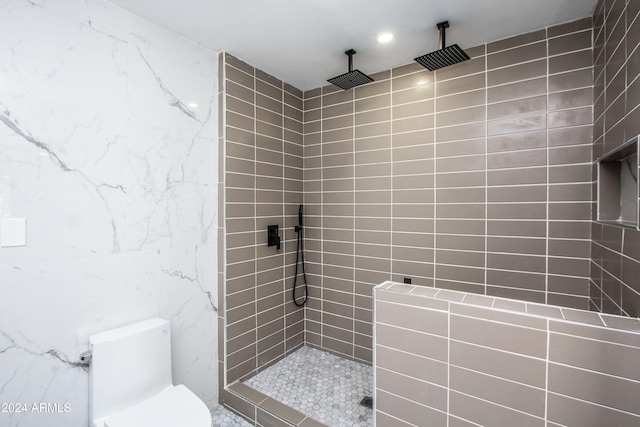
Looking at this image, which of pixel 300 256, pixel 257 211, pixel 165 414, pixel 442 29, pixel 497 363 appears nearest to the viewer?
pixel 497 363

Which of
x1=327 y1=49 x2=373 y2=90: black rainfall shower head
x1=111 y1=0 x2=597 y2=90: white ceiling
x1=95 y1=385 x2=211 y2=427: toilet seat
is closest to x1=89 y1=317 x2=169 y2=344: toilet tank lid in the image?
x1=95 y1=385 x2=211 y2=427: toilet seat

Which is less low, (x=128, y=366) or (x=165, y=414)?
(x=128, y=366)

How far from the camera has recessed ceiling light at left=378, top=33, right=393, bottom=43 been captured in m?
1.86

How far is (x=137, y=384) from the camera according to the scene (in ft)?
4.90

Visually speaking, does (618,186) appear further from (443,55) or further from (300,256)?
(300,256)

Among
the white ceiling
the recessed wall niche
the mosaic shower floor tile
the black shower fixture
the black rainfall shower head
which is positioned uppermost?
the white ceiling

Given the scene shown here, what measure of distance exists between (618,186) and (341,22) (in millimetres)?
1744

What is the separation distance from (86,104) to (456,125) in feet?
7.41

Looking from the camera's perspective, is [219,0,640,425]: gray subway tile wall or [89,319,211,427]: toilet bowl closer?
[89,319,211,427]: toilet bowl

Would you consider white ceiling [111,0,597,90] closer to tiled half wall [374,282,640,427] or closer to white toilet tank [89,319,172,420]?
tiled half wall [374,282,640,427]

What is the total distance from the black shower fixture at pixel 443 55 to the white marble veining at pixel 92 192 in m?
1.51

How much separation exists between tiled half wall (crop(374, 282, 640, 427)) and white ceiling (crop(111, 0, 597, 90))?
5.18 ft

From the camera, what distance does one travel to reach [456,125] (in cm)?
205

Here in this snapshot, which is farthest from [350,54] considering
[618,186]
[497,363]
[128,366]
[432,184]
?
[128,366]
